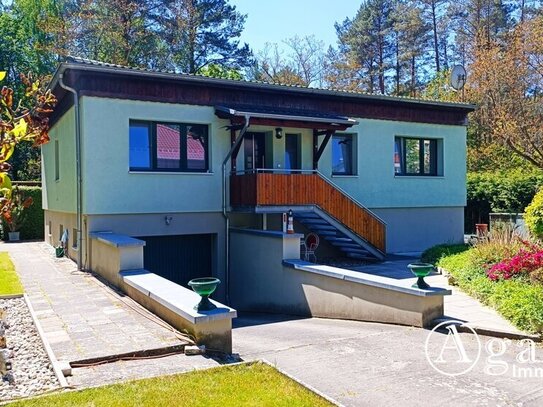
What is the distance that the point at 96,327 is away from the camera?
734 cm

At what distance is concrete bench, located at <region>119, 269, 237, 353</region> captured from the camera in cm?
639

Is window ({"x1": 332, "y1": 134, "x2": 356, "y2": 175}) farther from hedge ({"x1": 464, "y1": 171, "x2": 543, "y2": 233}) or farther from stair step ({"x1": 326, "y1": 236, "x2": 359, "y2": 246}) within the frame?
hedge ({"x1": 464, "y1": 171, "x2": 543, "y2": 233})

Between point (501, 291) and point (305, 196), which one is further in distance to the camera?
point (305, 196)

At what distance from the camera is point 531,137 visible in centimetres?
2602

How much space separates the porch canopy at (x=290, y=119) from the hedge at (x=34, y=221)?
13948 mm

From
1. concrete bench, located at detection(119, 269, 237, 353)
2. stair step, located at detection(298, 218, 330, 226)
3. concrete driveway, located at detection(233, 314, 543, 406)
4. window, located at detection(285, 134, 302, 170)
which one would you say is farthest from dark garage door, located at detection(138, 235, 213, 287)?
concrete driveway, located at detection(233, 314, 543, 406)

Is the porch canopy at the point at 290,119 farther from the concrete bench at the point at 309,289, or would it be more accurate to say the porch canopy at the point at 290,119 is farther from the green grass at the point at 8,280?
the green grass at the point at 8,280

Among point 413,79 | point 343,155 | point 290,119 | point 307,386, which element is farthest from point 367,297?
point 413,79

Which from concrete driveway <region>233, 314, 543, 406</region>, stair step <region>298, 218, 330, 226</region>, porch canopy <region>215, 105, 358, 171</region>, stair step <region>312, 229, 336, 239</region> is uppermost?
porch canopy <region>215, 105, 358, 171</region>

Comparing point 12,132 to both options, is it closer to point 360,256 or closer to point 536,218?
point 360,256

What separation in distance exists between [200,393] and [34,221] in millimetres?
21808

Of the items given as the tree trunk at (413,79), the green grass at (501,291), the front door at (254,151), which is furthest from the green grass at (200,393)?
the tree trunk at (413,79)

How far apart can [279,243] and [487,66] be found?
Result: 70.2ft

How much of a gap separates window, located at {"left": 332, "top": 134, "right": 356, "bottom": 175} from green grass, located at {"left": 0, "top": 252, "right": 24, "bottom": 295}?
10.1 meters
